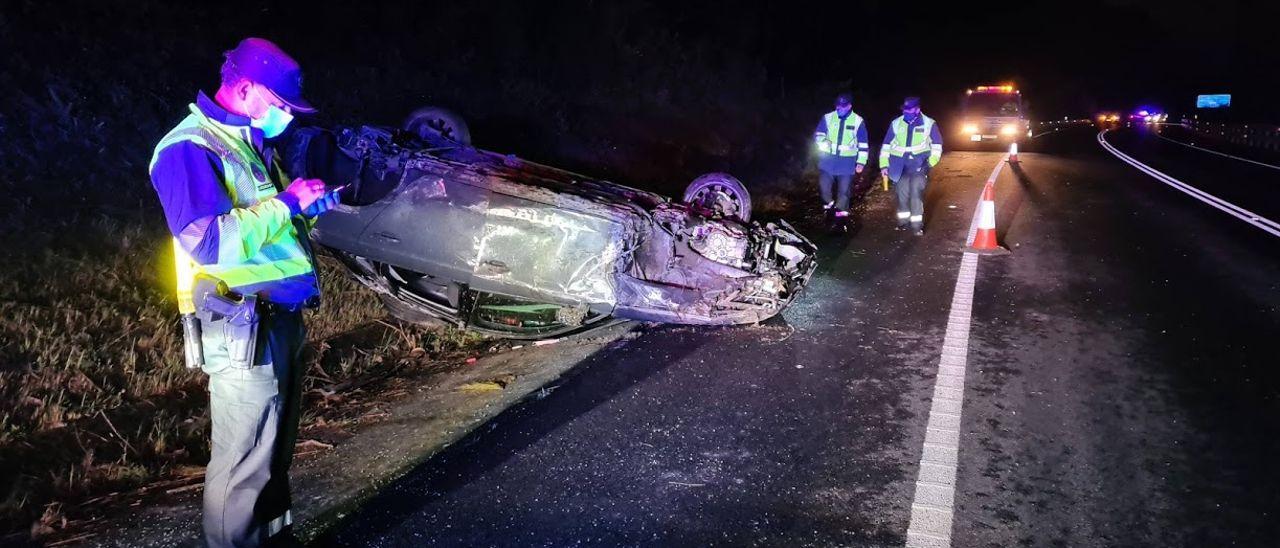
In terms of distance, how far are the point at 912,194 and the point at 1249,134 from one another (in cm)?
2556

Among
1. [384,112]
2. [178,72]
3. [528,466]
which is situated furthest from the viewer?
[384,112]

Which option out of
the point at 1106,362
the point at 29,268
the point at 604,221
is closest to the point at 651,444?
the point at 604,221

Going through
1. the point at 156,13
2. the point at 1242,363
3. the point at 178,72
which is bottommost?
the point at 1242,363

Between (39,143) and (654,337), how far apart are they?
5717 mm

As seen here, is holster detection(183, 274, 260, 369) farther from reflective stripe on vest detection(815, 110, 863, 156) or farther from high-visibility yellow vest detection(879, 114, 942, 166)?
high-visibility yellow vest detection(879, 114, 942, 166)

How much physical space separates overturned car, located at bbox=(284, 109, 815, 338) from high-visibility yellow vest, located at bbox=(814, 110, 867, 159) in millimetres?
3947

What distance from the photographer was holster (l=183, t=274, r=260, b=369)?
8.43 feet

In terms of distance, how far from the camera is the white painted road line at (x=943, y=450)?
309 centimetres

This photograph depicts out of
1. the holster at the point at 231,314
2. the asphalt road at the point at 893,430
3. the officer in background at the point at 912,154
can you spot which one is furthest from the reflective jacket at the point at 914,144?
the holster at the point at 231,314

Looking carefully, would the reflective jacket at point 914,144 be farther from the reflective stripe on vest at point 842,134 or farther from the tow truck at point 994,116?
the tow truck at point 994,116

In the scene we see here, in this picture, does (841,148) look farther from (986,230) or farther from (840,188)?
Answer: (986,230)

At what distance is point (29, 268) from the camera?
218 inches

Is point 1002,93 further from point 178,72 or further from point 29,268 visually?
point 29,268

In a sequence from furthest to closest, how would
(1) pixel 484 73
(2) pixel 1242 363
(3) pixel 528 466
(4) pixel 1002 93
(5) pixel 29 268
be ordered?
1. (4) pixel 1002 93
2. (1) pixel 484 73
3. (5) pixel 29 268
4. (2) pixel 1242 363
5. (3) pixel 528 466
